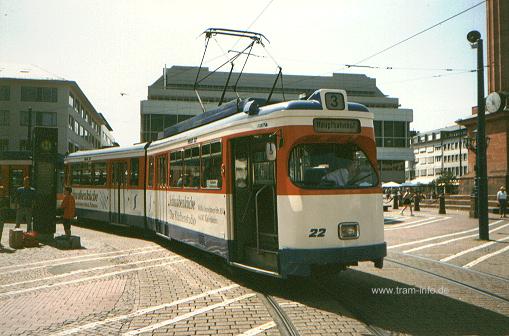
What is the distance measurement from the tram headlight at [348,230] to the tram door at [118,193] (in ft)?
36.2

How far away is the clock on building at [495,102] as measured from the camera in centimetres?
2702

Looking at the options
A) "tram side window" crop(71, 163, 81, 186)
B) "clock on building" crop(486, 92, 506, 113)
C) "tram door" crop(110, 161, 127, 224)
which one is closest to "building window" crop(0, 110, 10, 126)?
"tram side window" crop(71, 163, 81, 186)

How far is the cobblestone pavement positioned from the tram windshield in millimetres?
1800

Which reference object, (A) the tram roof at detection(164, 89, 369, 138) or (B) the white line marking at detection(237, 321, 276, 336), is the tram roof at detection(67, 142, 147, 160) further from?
(B) the white line marking at detection(237, 321, 276, 336)

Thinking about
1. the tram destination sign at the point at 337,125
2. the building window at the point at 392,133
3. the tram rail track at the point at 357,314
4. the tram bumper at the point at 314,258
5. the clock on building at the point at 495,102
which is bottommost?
the tram rail track at the point at 357,314

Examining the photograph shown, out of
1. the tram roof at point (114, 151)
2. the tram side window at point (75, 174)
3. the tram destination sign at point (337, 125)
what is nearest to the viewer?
the tram destination sign at point (337, 125)

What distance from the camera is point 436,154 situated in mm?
115375

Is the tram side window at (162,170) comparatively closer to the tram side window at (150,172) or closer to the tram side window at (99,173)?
the tram side window at (150,172)

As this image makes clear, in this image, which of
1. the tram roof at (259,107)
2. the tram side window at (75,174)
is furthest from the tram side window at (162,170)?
the tram side window at (75,174)

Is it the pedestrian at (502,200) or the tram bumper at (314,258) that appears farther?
the pedestrian at (502,200)

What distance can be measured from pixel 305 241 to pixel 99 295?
344 centimetres

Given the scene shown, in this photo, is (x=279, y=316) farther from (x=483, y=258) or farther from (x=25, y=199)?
(x=25, y=199)

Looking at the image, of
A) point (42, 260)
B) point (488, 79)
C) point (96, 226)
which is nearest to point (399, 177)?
point (488, 79)

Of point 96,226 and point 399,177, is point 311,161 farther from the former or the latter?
point 399,177
